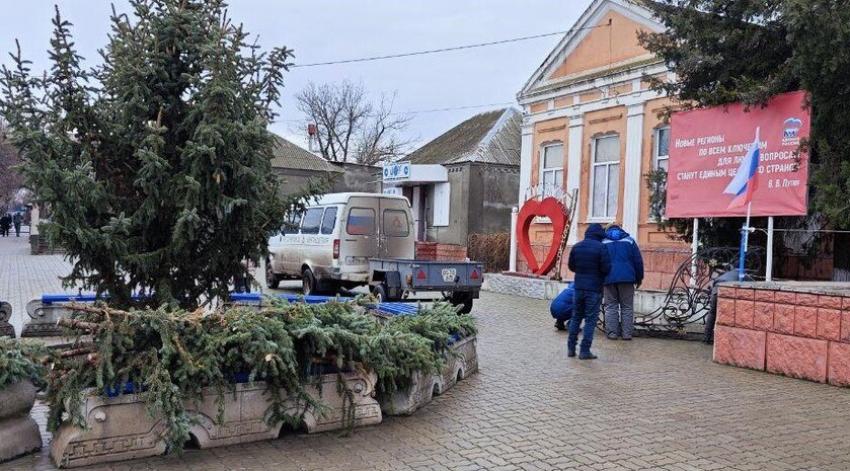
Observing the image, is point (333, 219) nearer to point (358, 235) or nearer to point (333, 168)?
point (358, 235)

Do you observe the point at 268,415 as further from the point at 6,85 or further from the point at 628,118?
the point at 628,118

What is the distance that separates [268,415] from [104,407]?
3.69 feet

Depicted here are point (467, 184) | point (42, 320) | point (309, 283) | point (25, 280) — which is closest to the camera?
point (42, 320)

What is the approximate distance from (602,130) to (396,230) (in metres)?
6.41

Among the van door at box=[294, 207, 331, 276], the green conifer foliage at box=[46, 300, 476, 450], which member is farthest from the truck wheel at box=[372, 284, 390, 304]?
the green conifer foliage at box=[46, 300, 476, 450]

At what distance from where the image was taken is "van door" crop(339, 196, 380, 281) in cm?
1477

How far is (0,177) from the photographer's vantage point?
1587 inches

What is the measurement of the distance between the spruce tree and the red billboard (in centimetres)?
743

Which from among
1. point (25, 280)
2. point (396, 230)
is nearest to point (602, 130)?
point (396, 230)

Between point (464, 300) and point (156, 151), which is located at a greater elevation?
point (156, 151)

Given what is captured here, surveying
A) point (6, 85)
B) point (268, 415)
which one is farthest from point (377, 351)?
point (6, 85)

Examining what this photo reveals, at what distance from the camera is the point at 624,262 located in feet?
35.2

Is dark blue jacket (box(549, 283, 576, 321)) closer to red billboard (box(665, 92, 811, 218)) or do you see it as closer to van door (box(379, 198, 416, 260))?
red billboard (box(665, 92, 811, 218))

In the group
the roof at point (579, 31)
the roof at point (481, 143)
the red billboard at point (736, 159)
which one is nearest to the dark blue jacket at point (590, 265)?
the red billboard at point (736, 159)
